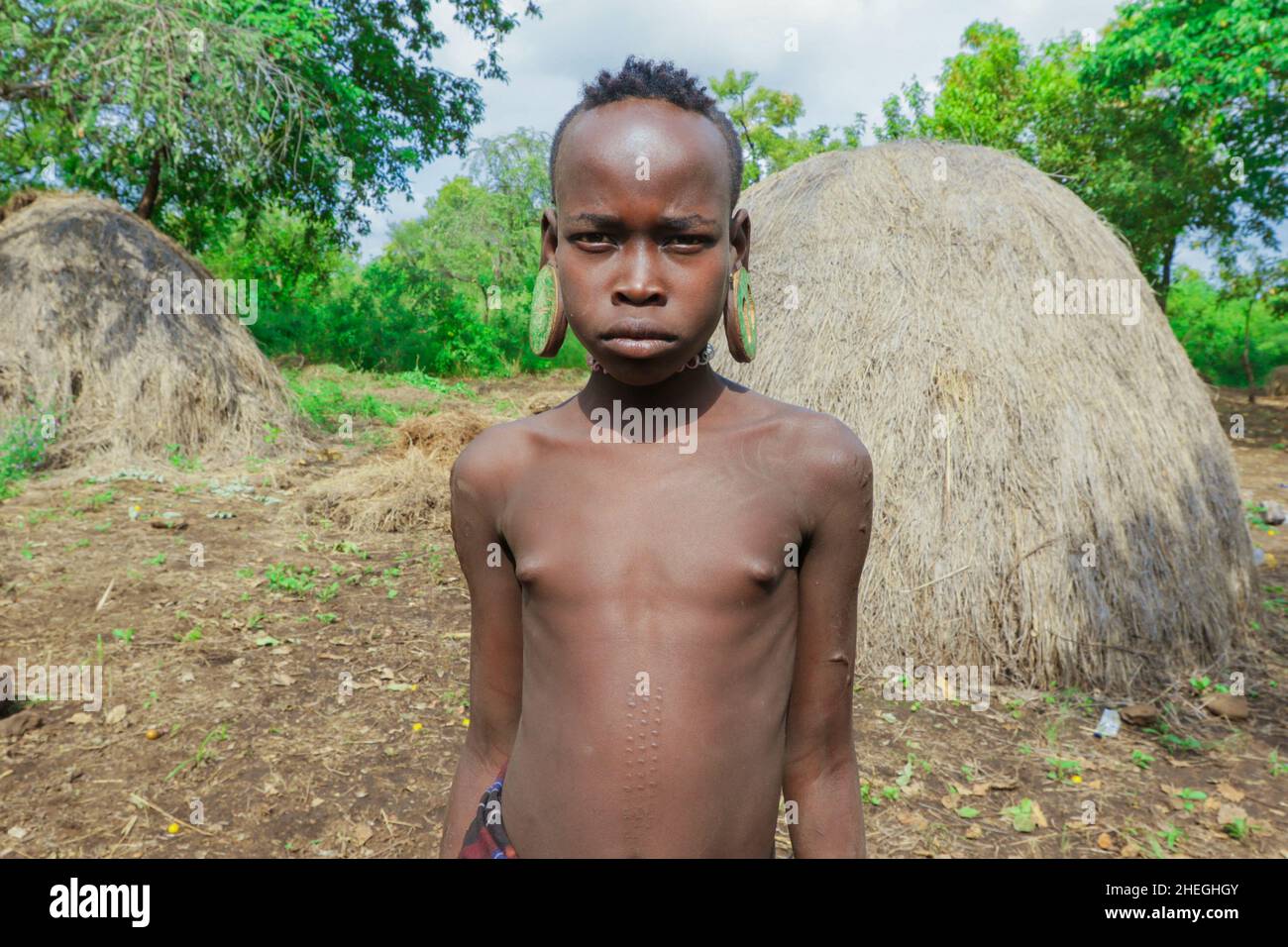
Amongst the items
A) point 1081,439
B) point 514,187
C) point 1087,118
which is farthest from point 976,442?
point 514,187

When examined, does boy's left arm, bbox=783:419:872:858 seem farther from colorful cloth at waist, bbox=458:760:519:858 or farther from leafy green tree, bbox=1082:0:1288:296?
leafy green tree, bbox=1082:0:1288:296

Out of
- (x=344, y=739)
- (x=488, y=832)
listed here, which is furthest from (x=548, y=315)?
(x=344, y=739)

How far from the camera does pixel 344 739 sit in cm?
454

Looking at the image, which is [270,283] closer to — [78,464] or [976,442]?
[78,464]

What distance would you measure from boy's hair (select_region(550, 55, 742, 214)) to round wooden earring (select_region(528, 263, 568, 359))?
18cm

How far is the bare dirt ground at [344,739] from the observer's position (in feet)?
12.5

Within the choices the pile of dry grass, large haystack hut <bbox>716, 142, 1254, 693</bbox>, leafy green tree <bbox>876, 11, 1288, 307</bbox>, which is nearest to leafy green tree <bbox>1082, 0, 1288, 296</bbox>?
leafy green tree <bbox>876, 11, 1288, 307</bbox>

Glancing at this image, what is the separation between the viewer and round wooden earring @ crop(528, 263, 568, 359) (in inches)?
60.1

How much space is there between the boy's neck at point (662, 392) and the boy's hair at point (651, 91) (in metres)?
0.31

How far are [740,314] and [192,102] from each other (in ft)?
30.2

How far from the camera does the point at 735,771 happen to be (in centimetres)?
148

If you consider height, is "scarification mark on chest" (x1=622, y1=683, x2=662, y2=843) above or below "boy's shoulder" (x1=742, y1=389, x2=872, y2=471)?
below

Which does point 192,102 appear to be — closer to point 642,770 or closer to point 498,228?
point 642,770

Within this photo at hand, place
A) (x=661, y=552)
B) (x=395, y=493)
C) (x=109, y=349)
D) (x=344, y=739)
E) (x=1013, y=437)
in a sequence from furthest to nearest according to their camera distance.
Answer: (x=109, y=349), (x=395, y=493), (x=1013, y=437), (x=344, y=739), (x=661, y=552)
